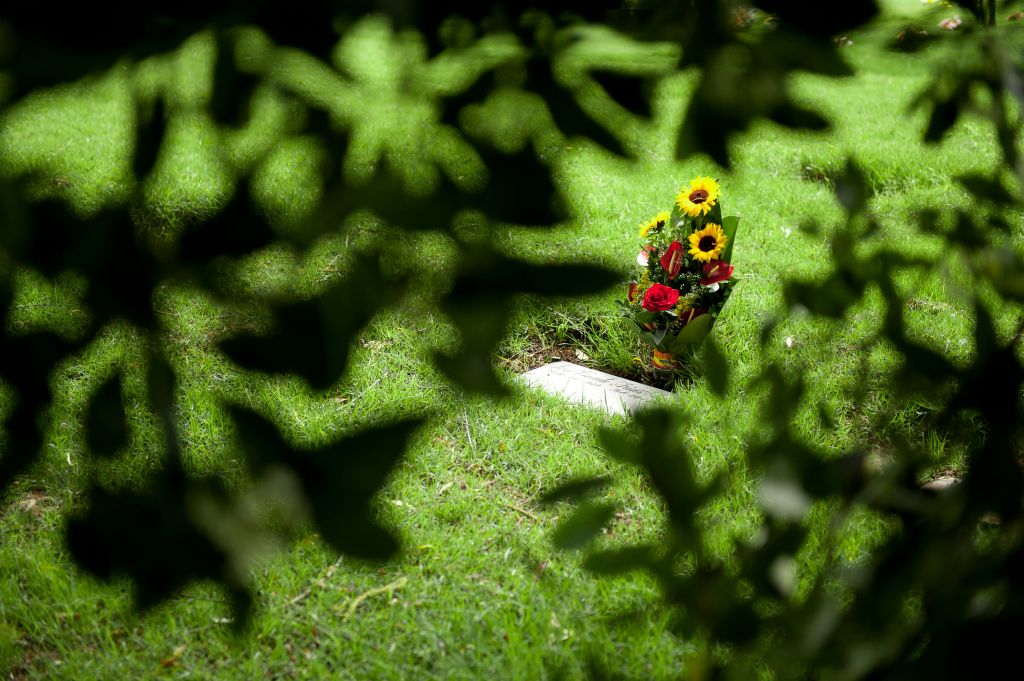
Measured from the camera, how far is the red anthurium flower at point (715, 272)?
311 cm

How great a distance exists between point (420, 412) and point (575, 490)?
5.2 inches

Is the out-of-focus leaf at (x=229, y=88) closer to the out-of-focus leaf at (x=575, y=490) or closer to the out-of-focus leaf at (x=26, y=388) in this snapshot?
the out-of-focus leaf at (x=26, y=388)

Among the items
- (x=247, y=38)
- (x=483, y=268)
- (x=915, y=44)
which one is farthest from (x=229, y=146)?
(x=915, y=44)

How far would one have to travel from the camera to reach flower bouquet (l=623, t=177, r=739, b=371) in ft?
10.0

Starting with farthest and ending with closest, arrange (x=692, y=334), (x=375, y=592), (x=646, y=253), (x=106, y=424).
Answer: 1. (x=646, y=253)
2. (x=692, y=334)
3. (x=375, y=592)
4. (x=106, y=424)

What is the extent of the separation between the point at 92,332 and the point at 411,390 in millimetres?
2439

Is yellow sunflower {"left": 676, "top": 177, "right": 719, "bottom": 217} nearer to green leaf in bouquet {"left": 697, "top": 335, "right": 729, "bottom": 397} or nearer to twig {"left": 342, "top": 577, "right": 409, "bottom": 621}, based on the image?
twig {"left": 342, "top": 577, "right": 409, "bottom": 621}

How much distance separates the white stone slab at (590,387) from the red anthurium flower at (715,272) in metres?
0.43

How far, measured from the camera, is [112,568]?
2.13 ft

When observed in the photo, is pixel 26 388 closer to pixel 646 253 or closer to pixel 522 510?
pixel 522 510

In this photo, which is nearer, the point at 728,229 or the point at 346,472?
the point at 346,472

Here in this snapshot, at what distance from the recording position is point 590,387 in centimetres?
312

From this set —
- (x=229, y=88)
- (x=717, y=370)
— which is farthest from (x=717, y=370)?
(x=229, y=88)

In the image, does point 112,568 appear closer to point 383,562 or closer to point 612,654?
point 383,562
